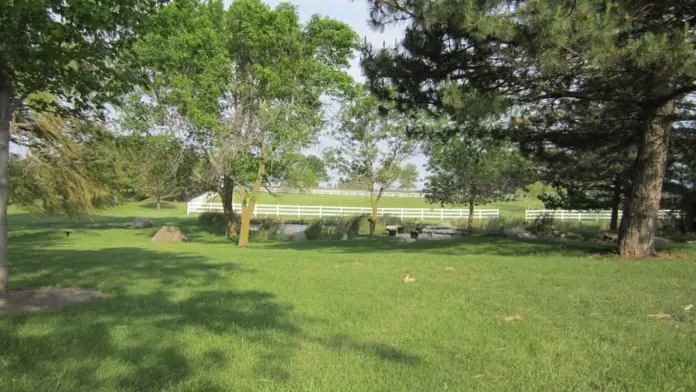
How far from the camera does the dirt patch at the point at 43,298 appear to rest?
19.4 feet

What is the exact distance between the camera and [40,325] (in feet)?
16.4

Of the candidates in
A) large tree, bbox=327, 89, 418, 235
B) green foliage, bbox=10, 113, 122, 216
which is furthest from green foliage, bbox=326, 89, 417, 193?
green foliage, bbox=10, 113, 122, 216

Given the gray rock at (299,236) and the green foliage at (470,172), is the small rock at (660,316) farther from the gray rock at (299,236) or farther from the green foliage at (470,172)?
the gray rock at (299,236)

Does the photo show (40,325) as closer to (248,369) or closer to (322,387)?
(248,369)

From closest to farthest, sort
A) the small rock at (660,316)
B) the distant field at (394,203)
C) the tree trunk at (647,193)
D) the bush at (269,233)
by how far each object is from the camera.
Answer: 1. the small rock at (660,316)
2. the tree trunk at (647,193)
3. the bush at (269,233)
4. the distant field at (394,203)

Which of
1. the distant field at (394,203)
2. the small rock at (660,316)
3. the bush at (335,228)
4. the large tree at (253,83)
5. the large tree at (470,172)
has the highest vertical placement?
the large tree at (253,83)

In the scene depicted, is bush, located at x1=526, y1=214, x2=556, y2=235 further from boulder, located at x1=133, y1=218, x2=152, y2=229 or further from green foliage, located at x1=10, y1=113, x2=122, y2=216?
boulder, located at x1=133, y1=218, x2=152, y2=229

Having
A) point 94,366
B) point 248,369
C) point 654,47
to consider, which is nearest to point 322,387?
point 248,369

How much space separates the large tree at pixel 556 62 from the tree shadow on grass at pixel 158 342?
5923 mm

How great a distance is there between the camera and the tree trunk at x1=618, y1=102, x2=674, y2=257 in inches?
433

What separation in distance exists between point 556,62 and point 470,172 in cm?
1718

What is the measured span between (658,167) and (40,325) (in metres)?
11.6

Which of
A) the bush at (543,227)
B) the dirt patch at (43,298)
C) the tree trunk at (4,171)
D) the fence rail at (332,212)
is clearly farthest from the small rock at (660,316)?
the fence rail at (332,212)

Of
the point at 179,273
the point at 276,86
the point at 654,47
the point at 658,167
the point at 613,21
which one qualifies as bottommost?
the point at 179,273
